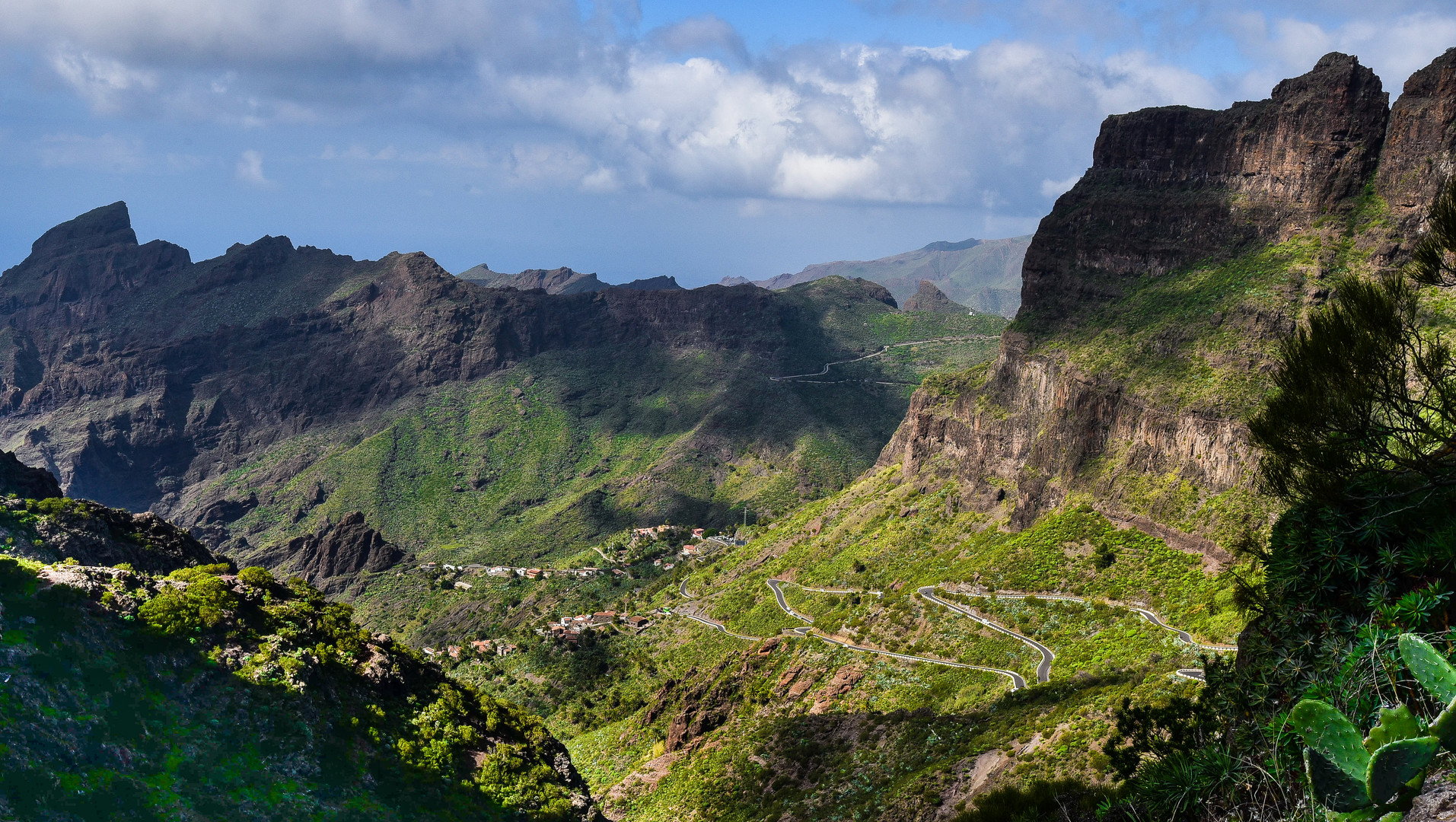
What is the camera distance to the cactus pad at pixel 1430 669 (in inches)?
327

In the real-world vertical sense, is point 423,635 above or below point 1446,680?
below

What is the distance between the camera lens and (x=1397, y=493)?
Answer: 1691 cm

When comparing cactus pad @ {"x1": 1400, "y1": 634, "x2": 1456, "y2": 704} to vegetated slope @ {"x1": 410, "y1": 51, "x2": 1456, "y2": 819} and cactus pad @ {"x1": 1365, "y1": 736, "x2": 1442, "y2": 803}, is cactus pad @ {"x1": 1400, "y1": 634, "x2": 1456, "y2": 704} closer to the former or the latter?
cactus pad @ {"x1": 1365, "y1": 736, "x2": 1442, "y2": 803}

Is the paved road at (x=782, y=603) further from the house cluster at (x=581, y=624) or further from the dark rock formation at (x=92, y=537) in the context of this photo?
the dark rock formation at (x=92, y=537)

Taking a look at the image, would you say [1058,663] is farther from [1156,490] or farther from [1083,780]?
[1083,780]

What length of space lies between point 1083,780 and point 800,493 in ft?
520

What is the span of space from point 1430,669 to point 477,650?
116 meters

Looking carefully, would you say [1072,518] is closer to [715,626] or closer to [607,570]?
[715,626]

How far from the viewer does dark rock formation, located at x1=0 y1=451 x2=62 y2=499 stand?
2221 inches

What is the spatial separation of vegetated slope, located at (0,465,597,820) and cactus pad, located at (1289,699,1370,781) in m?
31.3

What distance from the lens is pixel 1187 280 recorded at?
81.9 meters

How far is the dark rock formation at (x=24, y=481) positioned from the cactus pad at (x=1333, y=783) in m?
67.3

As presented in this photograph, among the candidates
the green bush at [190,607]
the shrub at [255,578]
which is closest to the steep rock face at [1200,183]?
the shrub at [255,578]

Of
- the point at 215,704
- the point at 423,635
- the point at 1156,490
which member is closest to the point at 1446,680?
the point at 215,704
